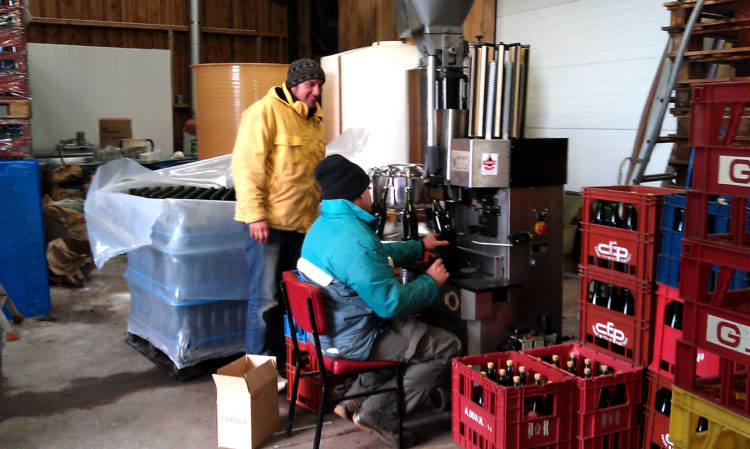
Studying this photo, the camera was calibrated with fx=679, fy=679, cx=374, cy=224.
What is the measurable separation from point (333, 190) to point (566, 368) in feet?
4.27

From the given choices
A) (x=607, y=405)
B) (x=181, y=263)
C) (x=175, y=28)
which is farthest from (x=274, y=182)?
(x=175, y=28)

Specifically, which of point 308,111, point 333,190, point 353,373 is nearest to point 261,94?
point 308,111

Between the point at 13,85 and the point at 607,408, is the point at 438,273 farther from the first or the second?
the point at 13,85

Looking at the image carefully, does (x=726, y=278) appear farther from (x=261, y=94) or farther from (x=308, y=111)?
(x=261, y=94)

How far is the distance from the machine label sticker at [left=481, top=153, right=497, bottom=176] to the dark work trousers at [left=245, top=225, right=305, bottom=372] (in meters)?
1.09

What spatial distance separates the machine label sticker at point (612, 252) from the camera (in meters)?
2.80

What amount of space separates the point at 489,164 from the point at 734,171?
137cm

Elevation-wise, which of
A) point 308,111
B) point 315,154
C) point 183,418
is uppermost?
point 308,111

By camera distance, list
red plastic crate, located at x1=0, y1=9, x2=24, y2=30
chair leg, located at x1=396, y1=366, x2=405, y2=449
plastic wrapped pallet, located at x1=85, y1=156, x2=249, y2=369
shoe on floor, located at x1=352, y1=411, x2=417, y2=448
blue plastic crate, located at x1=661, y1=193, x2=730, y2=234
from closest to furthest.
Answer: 1. blue plastic crate, located at x1=661, y1=193, x2=730, y2=234
2. chair leg, located at x1=396, y1=366, x2=405, y2=449
3. shoe on floor, located at x1=352, y1=411, x2=417, y2=448
4. plastic wrapped pallet, located at x1=85, y1=156, x2=249, y2=369
5. red plastic crate, located at x1=0, y1=9, x2=24, y2=30

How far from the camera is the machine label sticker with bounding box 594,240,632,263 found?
9.20 feet

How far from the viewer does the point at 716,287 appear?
1.94 m

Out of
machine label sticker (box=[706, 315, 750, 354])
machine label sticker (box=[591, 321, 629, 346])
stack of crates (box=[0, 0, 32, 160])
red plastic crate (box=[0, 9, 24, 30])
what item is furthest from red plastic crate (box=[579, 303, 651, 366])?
red plastic crate (box=[0, 9, 24, 30])

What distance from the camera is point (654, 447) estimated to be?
2.74 m

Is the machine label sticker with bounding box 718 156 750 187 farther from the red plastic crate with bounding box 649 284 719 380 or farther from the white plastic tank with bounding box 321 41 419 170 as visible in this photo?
the white plastic tank with bounding box 321 41 419 170
